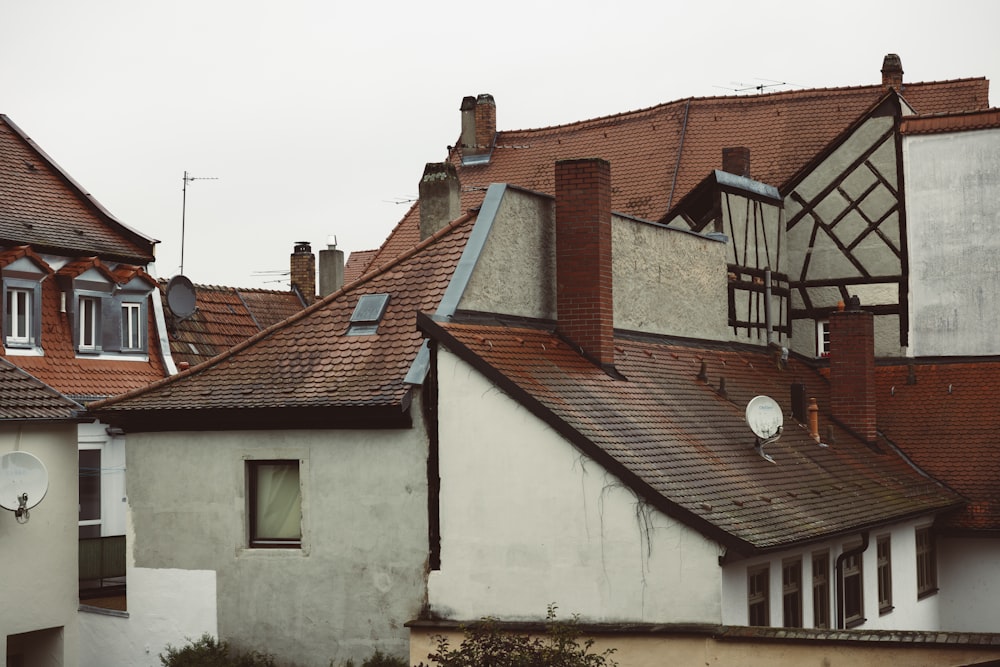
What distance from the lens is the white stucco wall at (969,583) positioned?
84.0 ft

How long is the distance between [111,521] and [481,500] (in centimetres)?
1192

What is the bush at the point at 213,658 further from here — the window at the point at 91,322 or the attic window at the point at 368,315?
the window at the point at 91,322

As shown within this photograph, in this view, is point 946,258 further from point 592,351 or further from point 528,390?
point 528,390

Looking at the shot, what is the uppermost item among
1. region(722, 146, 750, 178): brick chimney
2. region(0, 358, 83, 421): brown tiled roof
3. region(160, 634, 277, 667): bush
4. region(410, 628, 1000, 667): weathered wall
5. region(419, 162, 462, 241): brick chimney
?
region(722, 146, 750, 178): brick chimney

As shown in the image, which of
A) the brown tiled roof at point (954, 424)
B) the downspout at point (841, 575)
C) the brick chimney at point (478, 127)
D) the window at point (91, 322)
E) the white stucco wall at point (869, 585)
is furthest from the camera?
the brick chimney at point (478, 127)

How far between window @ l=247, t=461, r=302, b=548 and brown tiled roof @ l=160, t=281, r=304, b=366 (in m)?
12.3

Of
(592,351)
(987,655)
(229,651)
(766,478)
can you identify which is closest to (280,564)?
(229,651)

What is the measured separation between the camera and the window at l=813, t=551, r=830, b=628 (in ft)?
66.8

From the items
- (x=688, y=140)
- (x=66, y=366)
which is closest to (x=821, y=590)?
(x=66, y=366)

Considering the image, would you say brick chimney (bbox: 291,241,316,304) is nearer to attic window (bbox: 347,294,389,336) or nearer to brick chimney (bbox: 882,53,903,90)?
brick chimney (bbox: 882,53,903,90)

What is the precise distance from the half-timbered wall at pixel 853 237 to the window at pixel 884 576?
7.61 metres

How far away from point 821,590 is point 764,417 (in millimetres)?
2619

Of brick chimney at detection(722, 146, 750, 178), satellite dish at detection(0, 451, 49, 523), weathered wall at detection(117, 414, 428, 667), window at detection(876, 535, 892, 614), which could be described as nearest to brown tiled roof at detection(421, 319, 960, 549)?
window at detection(876, 535, 892, 614)

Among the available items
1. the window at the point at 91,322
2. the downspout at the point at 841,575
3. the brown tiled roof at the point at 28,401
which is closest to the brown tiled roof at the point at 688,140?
the window at the point at 91,322
